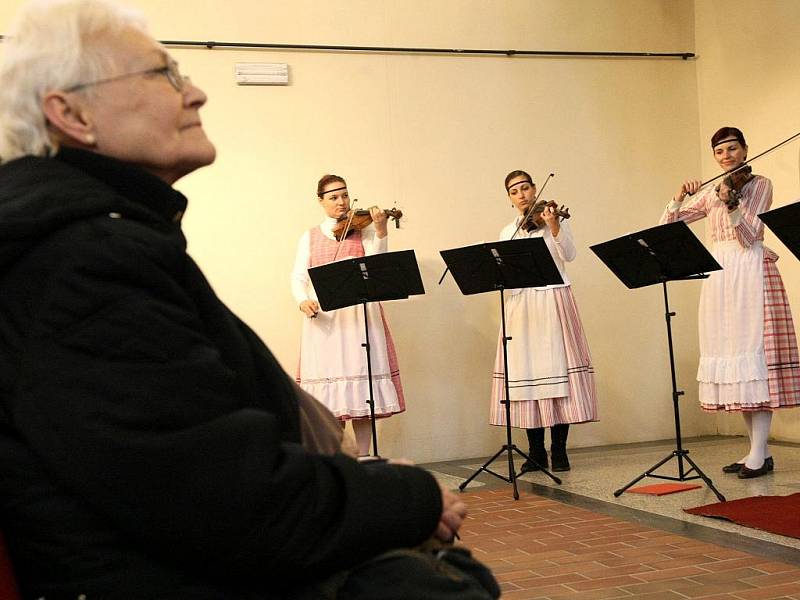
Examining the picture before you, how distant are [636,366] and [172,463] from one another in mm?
6791

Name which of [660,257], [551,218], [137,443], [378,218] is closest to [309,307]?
[378,218]

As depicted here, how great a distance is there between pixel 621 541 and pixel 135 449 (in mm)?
3348

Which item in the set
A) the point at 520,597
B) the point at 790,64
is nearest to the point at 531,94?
the point at 790,64

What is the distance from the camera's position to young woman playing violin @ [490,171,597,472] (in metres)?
6.07

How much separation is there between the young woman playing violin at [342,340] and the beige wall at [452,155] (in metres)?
0.55

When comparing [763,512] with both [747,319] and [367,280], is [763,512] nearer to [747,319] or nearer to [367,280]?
[747,319]

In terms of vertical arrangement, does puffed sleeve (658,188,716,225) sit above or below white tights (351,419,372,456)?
above

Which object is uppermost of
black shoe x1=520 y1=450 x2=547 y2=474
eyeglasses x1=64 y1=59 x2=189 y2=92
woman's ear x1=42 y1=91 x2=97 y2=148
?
eyeglasses x1=64 y1=59 x2=189 y2=92

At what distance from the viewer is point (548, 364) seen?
6086 mm

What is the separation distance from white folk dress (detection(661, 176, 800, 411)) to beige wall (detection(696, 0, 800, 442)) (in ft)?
4.71

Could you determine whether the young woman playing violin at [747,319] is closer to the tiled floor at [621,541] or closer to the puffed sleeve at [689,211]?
the puffed sleeve at [689,211]

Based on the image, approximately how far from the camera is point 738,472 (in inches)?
219

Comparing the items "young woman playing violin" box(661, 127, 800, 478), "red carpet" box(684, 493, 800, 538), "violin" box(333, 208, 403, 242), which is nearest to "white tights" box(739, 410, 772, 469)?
"young woman playing violin" box(661, 127, 800, 478)

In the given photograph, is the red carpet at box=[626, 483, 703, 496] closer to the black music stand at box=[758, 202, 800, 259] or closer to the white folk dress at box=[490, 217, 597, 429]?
the white folk dress at box=[490, 217, 597, 429]
